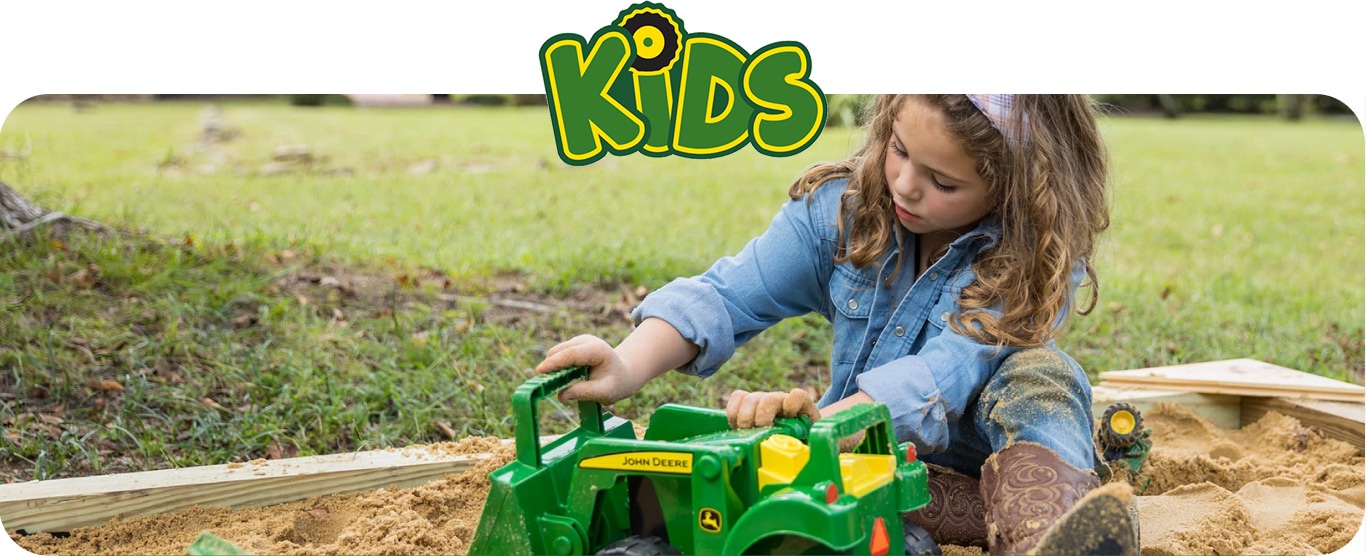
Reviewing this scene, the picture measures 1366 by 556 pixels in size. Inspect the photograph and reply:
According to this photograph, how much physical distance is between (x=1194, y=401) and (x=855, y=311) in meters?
1.37

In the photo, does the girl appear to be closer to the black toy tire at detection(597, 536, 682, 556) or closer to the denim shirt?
the denim shirt

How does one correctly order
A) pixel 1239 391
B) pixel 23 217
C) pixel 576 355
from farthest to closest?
1. pixel 23 217
2. pixel 1239 391
3. pixel 576 355

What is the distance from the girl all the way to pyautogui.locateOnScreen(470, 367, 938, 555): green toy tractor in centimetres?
17

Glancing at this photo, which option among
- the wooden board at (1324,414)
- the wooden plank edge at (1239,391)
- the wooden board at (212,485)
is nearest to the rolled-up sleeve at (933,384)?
the wooden board at (212,485)

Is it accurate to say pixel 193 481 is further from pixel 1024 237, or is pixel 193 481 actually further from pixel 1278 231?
pixel 1278 231

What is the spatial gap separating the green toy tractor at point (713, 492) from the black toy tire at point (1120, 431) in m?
0.95

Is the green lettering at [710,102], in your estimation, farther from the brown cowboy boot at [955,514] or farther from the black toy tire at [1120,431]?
the black toy tire at [1120,431]

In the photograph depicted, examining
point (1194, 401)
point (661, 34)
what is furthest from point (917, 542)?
point (1194, 401)

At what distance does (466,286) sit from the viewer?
Answer: 3.95 m

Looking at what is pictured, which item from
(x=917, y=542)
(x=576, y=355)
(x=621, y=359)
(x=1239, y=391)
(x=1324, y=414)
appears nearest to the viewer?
(x=917, y=542)

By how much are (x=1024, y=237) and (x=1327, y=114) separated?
8300mm

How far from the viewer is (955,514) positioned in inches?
88.2

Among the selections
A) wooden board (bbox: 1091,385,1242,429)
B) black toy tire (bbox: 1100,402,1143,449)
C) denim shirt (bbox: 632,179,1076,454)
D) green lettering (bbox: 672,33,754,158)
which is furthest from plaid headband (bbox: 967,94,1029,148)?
wooden board (bbox: 1091,385,1242,429)

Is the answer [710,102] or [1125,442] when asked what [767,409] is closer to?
[710,102]
